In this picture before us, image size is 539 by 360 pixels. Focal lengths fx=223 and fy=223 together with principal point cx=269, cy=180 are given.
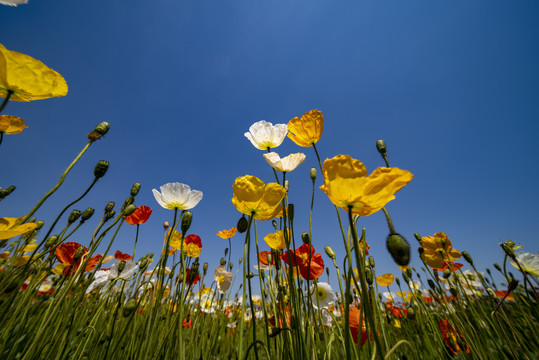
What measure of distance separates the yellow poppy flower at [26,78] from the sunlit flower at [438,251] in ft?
7.57

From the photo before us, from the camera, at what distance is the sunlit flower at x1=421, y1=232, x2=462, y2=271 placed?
5.52 feet

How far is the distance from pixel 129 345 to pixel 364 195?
167cm

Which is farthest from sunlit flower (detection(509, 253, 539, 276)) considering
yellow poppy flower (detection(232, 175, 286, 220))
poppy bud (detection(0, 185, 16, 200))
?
poppy bud (detection(0, 185, 16, 200))

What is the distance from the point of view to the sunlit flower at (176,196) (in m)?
→ 1.39

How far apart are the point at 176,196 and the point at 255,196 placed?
632 millimetres

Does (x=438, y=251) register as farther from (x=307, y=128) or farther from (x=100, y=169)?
(x=100, y=169)

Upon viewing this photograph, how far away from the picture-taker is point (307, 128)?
3.98 ft

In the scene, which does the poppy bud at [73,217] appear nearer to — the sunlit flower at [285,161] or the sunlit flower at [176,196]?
the sunlit flower at [176,196]

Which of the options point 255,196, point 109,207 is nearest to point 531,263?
point 255,196

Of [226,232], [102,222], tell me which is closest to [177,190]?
[102,222]

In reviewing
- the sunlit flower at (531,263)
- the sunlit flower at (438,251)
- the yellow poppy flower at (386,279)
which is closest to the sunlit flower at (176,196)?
the yellow poppy flower at (386,279)

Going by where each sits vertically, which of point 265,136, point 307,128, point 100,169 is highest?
point 265,136

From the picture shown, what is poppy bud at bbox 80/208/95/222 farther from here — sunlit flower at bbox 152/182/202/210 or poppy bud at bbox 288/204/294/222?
poppy bud at bbox 288/204/294/222

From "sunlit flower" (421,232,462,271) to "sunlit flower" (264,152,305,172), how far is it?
4.32ft
